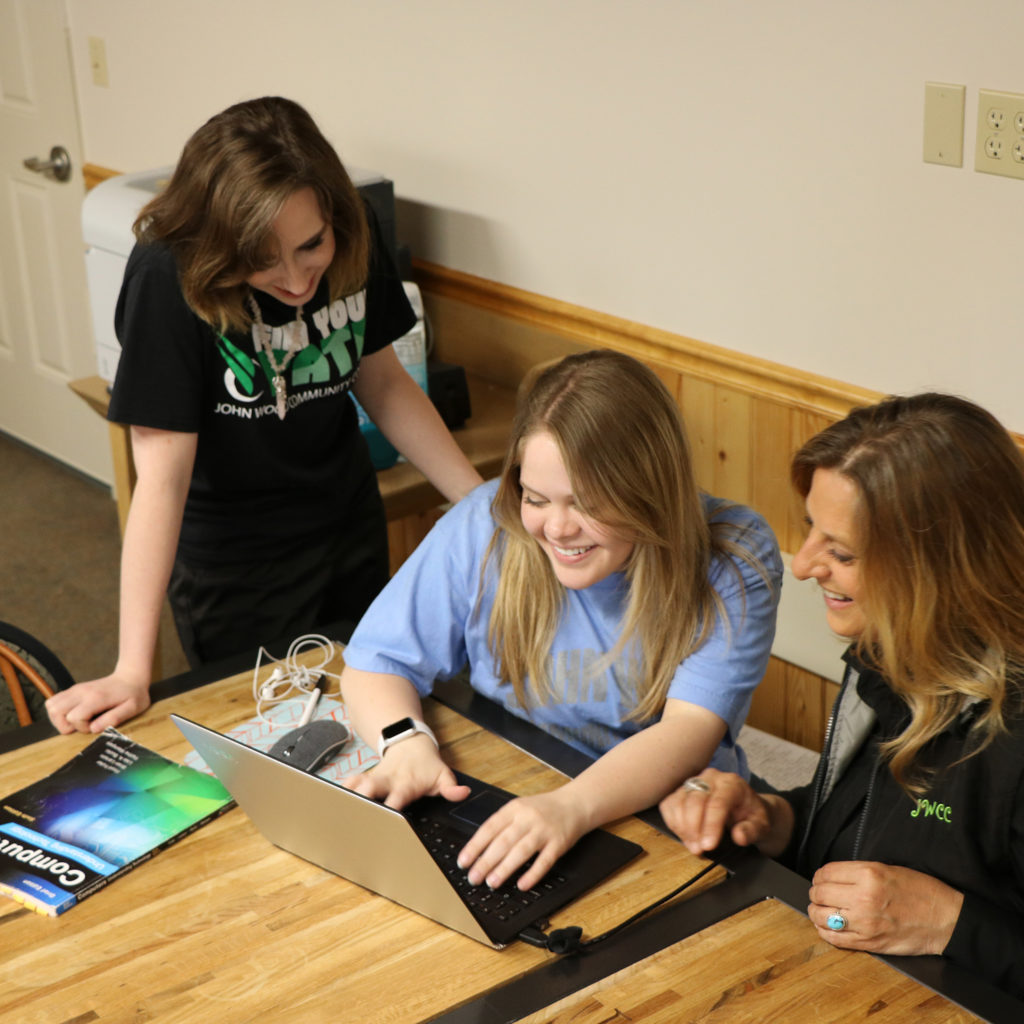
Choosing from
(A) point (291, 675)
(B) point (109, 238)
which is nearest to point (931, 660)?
(A) point (291, 675)

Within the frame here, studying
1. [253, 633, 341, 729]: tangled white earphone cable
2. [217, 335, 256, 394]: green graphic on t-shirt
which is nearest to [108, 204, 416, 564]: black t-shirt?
[217, 335, 256, 394]: green graphic on t-shirt

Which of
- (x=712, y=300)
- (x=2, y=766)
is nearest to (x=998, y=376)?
(x=712, y=300)

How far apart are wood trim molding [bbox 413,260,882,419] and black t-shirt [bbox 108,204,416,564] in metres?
0.73

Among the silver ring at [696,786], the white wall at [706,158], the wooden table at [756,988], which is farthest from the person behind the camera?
the white wall at [706,158]

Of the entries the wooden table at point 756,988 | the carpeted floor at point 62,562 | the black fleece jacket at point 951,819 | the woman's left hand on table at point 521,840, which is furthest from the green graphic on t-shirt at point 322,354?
the carpeted floor at point 62,562

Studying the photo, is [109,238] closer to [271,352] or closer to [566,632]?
[271,352]

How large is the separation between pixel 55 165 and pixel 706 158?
245 centimetres

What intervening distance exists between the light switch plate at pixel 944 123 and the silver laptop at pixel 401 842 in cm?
129

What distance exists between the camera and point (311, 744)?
59.8 inches

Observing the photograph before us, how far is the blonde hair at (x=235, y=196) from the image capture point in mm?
1623

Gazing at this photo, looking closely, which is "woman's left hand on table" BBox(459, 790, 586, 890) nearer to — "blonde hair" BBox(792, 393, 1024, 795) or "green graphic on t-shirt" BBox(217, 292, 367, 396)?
"blonde hair" BBox(792, 393, 1024, 795)

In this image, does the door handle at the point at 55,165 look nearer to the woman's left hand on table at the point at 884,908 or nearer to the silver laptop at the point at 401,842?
the silver laptop at the point at 401,842

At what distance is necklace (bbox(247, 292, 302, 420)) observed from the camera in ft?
5.83

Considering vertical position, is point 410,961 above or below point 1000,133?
Result: below
